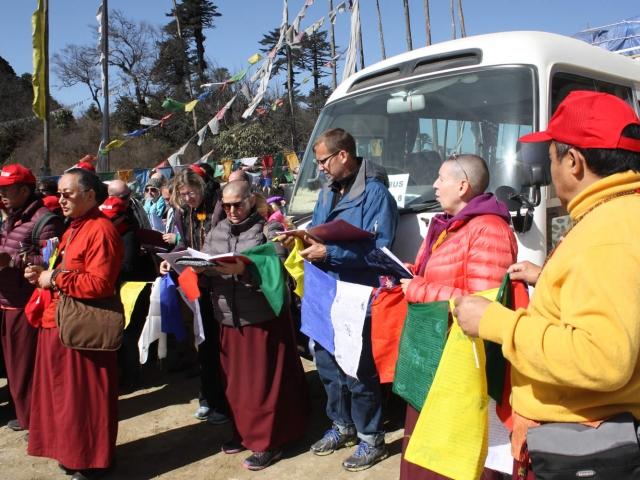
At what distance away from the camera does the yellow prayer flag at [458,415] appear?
85.4 inches

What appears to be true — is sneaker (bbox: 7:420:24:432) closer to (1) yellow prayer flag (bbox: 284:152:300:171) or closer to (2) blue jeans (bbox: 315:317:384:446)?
(2) blue jeans (bbox: 315:317:384:446)

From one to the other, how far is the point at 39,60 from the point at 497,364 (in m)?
16.4

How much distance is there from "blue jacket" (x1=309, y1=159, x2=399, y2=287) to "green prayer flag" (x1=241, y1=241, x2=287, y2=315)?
273 millimetres

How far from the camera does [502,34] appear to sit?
392 centimetres

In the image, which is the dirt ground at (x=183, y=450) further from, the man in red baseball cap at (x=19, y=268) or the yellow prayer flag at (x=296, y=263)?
the yellow prayer flag at (x=296, y=263)

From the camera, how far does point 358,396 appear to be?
3670mm

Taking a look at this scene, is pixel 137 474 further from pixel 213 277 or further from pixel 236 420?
pixel 213 277

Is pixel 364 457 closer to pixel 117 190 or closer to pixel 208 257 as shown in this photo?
pixel 208 257

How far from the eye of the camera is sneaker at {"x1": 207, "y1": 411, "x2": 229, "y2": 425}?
4.66m

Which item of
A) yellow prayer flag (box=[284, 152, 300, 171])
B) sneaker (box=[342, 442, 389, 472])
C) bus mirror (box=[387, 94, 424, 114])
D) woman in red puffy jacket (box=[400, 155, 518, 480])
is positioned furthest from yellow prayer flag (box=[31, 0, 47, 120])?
woman in red puffy jacket (box=[400, 155, 518, 480])

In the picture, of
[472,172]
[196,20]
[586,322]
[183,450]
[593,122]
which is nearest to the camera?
[586,322]

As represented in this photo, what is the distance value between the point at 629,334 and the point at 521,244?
200 cm

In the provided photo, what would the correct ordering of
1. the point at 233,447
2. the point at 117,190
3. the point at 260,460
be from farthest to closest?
the point at 117,190 < the point at 233,447 < the point at 260,460

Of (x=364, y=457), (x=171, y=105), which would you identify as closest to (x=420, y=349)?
(x=364, y=457)
